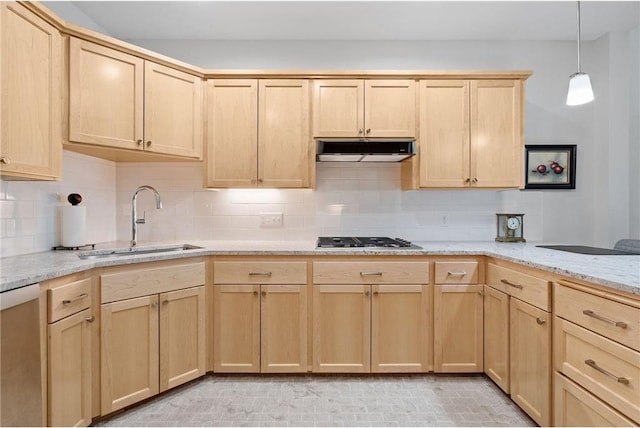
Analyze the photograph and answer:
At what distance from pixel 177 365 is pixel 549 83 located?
12.2 feet

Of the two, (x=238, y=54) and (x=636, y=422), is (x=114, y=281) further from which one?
(x=636, y=422)

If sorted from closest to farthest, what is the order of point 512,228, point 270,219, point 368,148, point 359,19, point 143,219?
1. point 368,148
2. point 143,219
3. point 359,19
4. point 512,228
5. point 270,219

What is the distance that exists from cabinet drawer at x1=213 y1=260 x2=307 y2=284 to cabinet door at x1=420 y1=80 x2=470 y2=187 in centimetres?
119

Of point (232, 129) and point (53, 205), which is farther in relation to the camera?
point (232, 129)

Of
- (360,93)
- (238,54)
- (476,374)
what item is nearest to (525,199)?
(476,374)

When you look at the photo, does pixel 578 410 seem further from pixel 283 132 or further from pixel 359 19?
pixel 359 19

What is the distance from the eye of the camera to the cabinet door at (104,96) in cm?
201

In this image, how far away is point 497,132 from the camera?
260cm

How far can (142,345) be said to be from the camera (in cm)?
197

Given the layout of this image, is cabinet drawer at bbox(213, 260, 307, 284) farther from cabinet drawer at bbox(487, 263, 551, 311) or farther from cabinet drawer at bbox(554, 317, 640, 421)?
cabinet drawer at bbox(554, 317, 640, 421)

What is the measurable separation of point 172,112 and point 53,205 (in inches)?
39.2

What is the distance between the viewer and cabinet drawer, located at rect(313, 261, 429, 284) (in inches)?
89.9

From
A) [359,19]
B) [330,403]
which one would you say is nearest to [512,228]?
[330,403]

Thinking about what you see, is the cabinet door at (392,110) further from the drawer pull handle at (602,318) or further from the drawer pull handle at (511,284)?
the drawer pull handle at (602,318)
